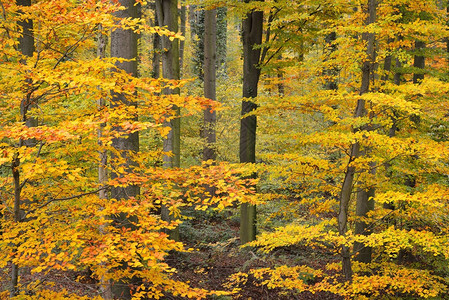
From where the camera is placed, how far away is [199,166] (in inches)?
181

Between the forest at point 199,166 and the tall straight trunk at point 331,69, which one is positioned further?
the tall straight trunk at point 331,69

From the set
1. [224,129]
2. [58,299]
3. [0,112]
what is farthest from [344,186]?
[224,129]

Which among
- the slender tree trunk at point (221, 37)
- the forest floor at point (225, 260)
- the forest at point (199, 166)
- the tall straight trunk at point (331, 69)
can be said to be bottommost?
the forest floor at point (225, 260)

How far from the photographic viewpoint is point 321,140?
6512mm

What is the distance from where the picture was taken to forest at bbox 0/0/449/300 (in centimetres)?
407

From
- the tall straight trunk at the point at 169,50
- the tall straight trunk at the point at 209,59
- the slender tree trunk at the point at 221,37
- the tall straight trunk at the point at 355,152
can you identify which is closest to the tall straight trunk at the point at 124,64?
the tall straight trunk at the point at 169,50

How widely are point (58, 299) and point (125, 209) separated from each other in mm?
1573

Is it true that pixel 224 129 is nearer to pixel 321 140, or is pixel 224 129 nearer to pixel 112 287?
pixel 321 140

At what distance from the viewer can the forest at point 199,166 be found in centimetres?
407

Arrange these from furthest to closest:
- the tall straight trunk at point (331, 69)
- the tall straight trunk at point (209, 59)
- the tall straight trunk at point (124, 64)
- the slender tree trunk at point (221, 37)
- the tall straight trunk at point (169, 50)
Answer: the slender tree trunk at point (221, 37) < the tall straight trunk at point (209, 59) < the tall straight trunk at point (169, 50) < the tall straight trunk at point (331, 69) < the tall straight trunk at point (124, 64)

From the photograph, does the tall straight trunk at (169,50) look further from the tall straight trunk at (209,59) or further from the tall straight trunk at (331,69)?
the tall straight trunk at (209,59)

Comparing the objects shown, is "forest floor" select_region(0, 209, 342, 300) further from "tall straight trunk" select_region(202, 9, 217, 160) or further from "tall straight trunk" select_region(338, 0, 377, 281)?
"tall straight trunk" select_region(202, 9, 217, 160)

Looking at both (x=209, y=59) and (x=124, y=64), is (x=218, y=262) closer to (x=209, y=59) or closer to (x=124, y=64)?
(x=124, y=64)

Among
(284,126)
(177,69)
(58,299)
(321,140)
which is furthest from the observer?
(284,126)
